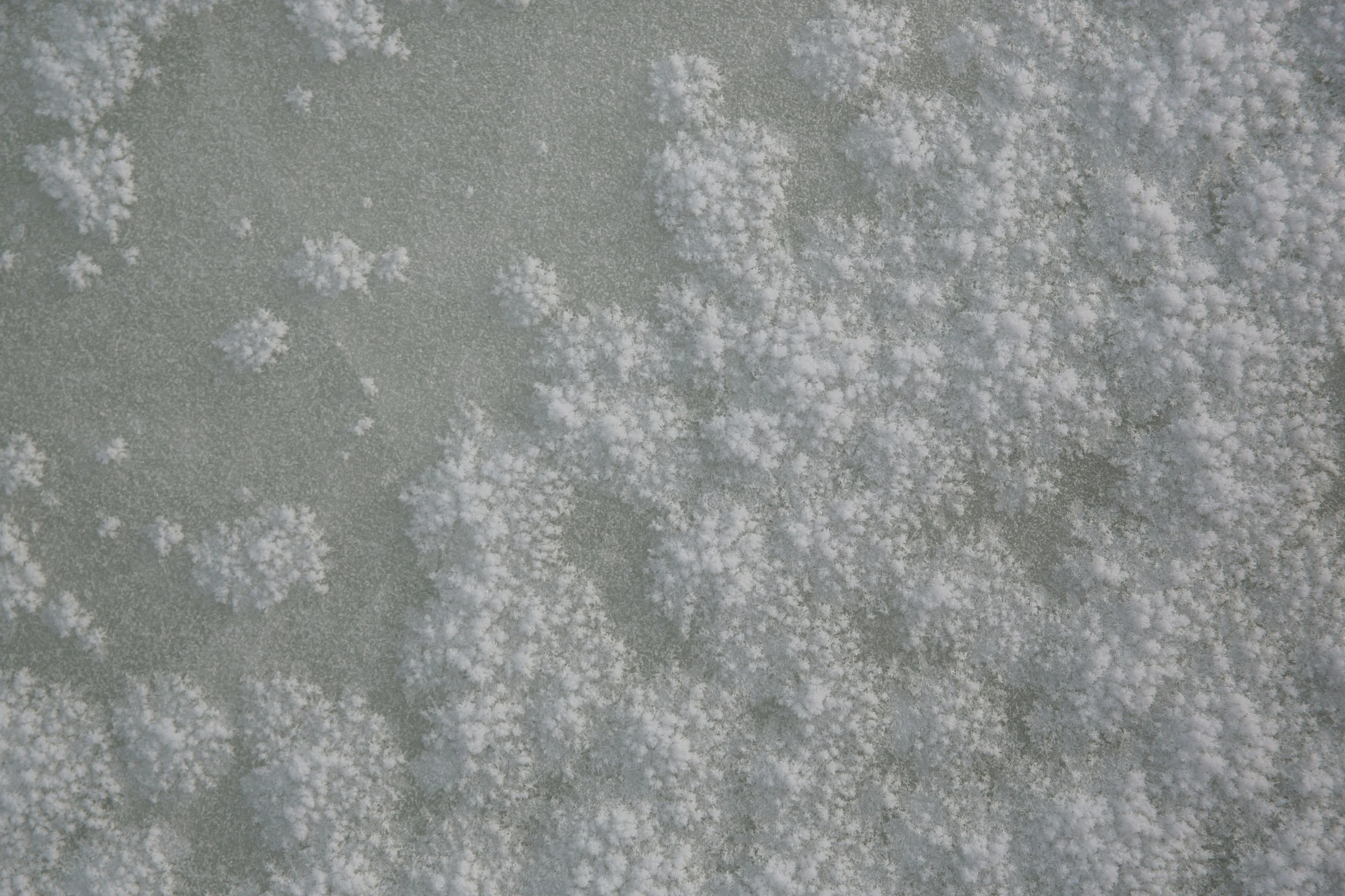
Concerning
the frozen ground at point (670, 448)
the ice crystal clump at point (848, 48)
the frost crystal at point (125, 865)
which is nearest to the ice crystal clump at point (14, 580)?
the frozen ground at point (670, 448)

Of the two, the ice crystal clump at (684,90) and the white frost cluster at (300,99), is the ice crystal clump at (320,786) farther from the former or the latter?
the ice crystal clump at (684,90)

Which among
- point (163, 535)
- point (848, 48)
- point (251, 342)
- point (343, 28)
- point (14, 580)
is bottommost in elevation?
point (14, 580)

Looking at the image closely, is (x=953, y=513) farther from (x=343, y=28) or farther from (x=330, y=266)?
(x=343, y=28)

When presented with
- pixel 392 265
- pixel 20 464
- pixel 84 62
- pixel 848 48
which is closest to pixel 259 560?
pixel 20 464

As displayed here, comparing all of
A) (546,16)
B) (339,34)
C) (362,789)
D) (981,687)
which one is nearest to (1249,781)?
(981,687)

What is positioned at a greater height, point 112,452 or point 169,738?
point 112,452
